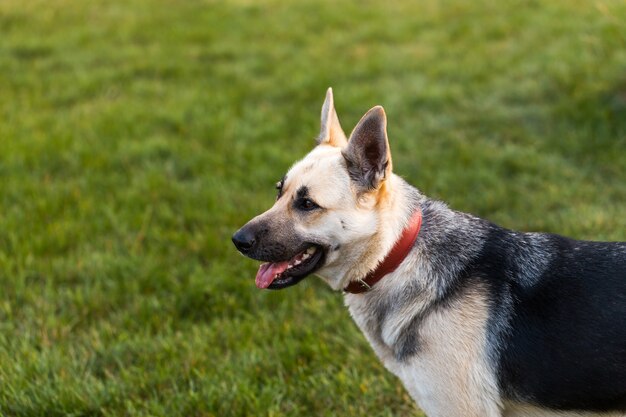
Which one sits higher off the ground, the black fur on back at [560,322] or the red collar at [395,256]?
the red collar at [395,256]

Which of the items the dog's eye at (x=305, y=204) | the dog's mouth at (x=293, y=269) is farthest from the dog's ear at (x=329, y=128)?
the dog's mouth at (x=293, y=269)

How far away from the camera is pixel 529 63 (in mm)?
8875

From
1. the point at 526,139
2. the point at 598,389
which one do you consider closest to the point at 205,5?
the point at 526,139

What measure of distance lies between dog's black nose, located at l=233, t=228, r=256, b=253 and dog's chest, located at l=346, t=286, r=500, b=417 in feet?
2.57

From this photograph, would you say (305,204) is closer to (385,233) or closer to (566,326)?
(385,233)

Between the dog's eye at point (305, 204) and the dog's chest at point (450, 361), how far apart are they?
0.68 meters

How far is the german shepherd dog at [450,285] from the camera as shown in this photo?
295 cm

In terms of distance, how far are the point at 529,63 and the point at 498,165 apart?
8.61 feet

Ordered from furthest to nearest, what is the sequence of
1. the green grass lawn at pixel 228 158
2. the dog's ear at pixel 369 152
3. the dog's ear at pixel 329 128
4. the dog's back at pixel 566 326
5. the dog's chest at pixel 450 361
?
the green grass lawn at pixel 228 158 → the dog's ear at pixel 329 128 → the dog's ear at pixel 369 152 → the dog's chest at pixel 450 361 → the dog's back at pixel 566 326

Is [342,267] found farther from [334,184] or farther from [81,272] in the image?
[81,272]

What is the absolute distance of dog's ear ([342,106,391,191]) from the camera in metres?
3.31

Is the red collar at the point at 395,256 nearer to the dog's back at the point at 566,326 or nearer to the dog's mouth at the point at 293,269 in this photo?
the dog's mouth at the point at 293,269

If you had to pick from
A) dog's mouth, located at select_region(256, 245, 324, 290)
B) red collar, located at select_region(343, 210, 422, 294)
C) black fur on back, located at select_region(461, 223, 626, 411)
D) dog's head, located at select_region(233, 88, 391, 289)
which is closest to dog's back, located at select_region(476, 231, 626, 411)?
black fur on back, located at select_region(461, 223, 626, 411)

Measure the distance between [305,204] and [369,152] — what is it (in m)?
0.41
